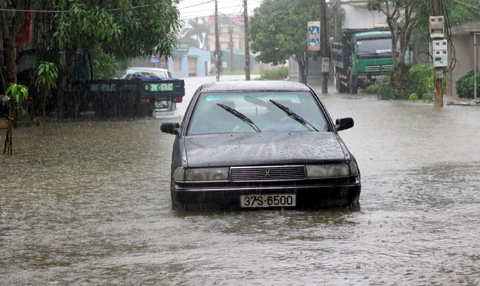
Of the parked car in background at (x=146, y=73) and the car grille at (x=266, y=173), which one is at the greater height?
the parked car in background at (x=146, y=73)

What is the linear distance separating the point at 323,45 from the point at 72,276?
3836 cm

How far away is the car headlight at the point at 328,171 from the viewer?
6.86 m

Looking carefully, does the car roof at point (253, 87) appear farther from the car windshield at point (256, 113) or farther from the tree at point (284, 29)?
the tree at point (284, 29)

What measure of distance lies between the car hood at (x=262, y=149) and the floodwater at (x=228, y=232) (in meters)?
0.55

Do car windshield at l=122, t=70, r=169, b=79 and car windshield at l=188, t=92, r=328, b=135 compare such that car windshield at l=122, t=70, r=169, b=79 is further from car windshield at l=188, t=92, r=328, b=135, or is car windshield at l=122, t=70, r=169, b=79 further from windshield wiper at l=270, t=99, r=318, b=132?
windshield wiper at l=270, t=99, r=318, b=132

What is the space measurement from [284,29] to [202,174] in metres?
49.4

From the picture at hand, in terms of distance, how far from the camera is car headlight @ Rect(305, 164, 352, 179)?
6.86 m

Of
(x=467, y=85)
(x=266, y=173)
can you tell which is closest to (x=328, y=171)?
(x=266, y=173)

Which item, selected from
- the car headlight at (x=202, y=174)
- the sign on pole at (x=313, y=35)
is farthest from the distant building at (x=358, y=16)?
the car headlight at (x=202, y=174)

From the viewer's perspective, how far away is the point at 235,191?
6.84m

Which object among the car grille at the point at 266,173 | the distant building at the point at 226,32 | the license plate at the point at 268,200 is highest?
the distant building at the point at 226,32

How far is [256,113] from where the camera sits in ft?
27.1

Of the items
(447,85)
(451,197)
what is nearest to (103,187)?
(451,197)

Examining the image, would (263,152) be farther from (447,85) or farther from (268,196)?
(447,85)
